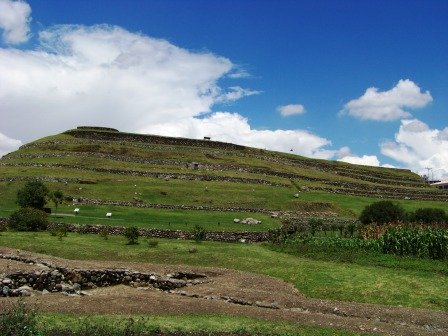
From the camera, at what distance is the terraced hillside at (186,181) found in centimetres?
6097

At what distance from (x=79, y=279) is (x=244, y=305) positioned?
344 inches

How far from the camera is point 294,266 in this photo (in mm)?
29625

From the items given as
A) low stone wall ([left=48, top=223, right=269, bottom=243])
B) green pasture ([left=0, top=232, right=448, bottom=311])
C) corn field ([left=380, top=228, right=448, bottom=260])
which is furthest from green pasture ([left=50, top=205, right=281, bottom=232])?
corn field ([left=380, top=228, right=448, bottom=260])

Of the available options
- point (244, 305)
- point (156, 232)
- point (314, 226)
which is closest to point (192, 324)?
point (244, 305)

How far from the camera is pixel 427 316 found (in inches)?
779

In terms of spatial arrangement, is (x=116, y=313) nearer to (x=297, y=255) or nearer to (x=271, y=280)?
(x=271, y=280)

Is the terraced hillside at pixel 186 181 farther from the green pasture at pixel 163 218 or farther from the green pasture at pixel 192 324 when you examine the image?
the green pasture at pixel 192 324

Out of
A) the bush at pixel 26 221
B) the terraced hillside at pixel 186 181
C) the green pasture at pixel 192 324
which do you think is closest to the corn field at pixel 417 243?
the terraced hillside at pixel 186 181

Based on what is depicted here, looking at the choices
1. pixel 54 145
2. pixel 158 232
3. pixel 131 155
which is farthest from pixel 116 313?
pixel 54 145

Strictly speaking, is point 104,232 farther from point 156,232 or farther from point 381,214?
point 381,214

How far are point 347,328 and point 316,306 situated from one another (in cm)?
381

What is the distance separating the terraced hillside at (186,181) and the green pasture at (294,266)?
491 inches

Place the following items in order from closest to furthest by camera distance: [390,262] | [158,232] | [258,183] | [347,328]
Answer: [347,328]
[390,262]
[158,232]
[258,183]

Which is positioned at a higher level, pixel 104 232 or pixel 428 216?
pixel 428 216
